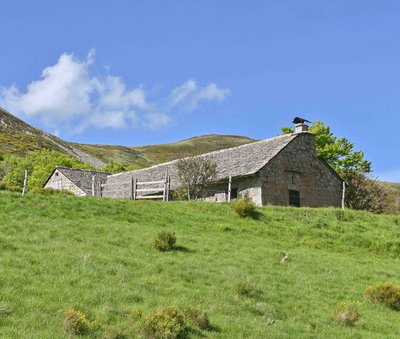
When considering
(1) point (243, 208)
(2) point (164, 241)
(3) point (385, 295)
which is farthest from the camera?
(1) point (243, 208)

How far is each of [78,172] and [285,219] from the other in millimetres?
29951

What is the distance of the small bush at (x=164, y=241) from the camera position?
19234mm

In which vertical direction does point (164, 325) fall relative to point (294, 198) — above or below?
below

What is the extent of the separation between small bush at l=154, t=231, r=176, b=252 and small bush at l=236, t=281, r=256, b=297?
470 centimetres

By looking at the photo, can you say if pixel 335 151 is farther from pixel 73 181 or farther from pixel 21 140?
pixel 21 140

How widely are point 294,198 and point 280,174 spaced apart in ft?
7.61

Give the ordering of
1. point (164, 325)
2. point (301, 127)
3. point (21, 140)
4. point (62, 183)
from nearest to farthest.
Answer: point (164, 325) → point (301, 127) → point (62, 183) → point (21, 140)

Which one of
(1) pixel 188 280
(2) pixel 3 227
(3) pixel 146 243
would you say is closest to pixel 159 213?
(3) pixel 146 243

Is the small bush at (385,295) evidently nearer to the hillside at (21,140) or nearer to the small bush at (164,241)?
the small bush at (164,241)

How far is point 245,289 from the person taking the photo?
15.0 meters

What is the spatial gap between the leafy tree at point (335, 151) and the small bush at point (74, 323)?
4585 centimetres

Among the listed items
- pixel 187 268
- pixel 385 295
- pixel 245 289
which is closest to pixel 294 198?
pixel 385 295

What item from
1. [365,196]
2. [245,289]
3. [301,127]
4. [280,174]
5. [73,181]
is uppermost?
[301,127]

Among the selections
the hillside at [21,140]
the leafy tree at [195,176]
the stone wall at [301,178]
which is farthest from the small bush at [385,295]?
the hillside at [21,140]
